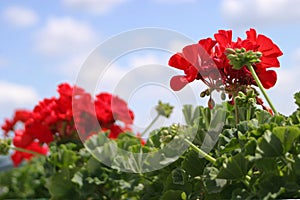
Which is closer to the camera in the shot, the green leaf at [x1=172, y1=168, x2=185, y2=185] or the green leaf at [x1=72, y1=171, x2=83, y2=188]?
the green leaf at [x1=172, y1=168, x2=185, y2=185]

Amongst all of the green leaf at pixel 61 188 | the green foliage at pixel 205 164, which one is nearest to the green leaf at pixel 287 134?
the green foliage at pixel 205 164

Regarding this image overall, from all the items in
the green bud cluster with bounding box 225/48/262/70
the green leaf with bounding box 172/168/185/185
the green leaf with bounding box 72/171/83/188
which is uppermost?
the green bud cluster with bounding box 225/48/262/70

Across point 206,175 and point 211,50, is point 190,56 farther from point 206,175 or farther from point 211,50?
point 206,175

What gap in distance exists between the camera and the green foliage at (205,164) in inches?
31.7

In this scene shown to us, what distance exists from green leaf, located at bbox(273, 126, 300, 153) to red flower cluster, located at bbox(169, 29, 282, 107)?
0.24 meters

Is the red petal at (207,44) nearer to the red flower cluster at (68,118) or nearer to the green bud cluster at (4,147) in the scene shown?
the red flower cluster at (68,118)

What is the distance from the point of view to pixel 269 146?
787 mm

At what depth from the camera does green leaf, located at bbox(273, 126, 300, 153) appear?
0.78m

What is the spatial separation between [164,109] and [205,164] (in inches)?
20.4

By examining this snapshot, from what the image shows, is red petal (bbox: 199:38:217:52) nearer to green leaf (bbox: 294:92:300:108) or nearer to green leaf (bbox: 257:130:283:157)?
green leaf (bbox: 294:92:300:108)

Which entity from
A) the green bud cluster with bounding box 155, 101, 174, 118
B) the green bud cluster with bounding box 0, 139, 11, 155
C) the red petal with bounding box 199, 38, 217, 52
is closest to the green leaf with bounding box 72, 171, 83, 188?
the green bud cluster with bounding box 155, 101, 174, 118

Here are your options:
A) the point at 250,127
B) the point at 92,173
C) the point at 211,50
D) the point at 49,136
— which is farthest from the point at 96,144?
the point at 250,127

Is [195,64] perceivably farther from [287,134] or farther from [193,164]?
[287,134]

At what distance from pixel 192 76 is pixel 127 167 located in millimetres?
325
